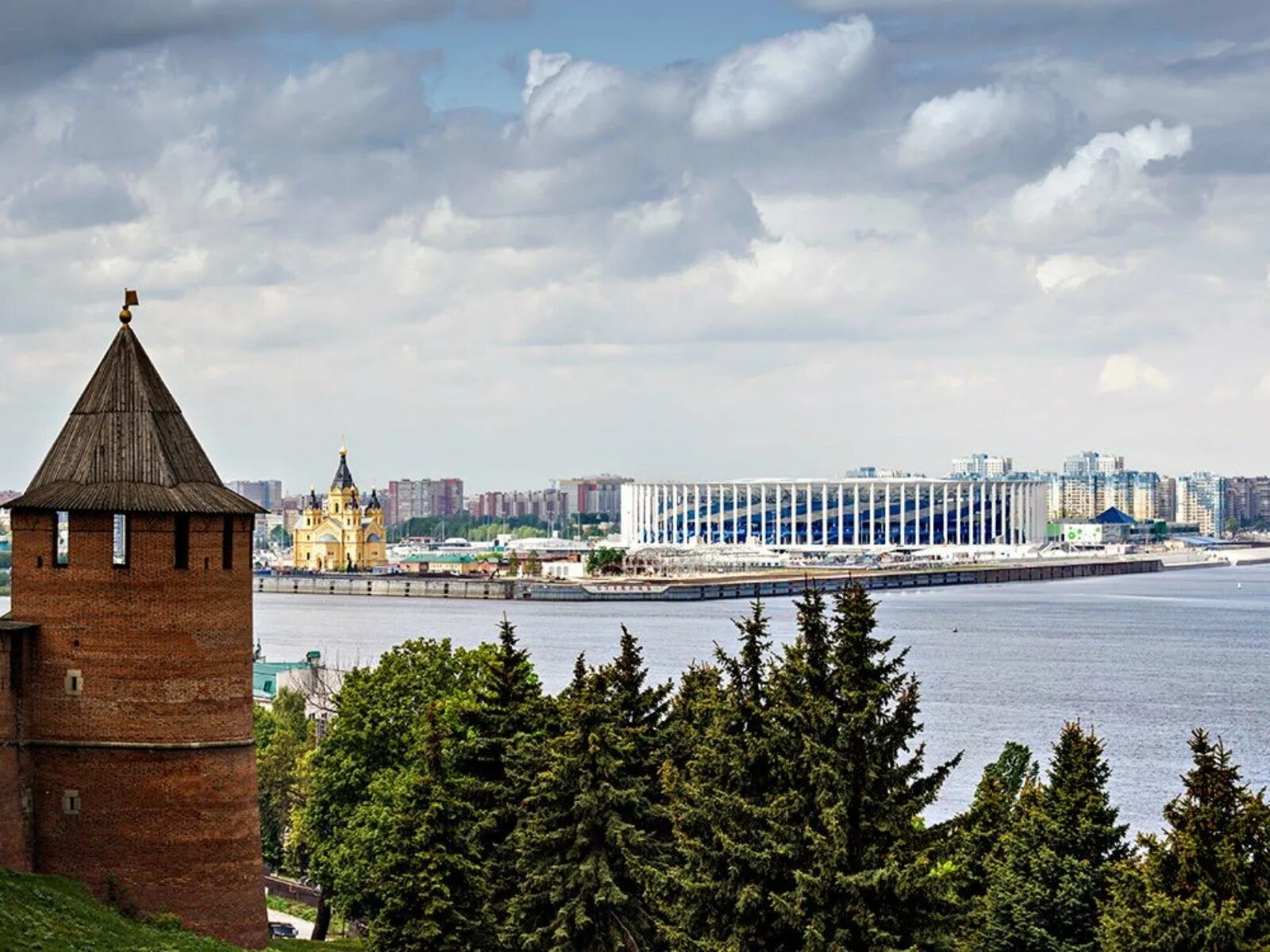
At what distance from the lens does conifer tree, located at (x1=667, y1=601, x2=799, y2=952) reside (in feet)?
70.1

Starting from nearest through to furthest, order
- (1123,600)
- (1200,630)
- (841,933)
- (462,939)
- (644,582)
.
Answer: (841,933) < (462,939) < (1200,630) < (1123,600) < (644,582)

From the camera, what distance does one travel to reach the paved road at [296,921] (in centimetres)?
4097

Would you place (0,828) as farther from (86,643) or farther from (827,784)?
(827,784)

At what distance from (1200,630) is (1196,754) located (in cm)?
10067

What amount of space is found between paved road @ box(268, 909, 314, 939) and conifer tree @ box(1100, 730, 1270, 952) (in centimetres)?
2296

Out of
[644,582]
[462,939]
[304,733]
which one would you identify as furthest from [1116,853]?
[644,582]

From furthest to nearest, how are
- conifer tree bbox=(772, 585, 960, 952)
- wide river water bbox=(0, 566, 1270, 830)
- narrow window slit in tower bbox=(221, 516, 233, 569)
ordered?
wide river water bbox=(0, 566, 1270, 830) → narrow window slit in tower bbox=(221, 516, 233, 569) → conifer tree bbox=(772, 585, 960, 952)

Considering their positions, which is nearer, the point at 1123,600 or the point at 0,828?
the point at 0,828

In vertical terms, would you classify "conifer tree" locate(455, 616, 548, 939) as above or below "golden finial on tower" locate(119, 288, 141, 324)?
below

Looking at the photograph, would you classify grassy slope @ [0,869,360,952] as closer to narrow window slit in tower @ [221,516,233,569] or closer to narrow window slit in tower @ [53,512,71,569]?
narrow window slit in tower @ [53,512,71,569]

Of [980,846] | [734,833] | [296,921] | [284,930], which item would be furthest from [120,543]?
[296,921]

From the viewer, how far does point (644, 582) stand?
189m

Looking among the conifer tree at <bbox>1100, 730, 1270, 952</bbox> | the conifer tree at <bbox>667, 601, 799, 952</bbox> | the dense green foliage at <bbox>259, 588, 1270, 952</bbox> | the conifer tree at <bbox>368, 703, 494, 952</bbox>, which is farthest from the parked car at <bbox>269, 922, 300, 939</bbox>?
the conifer tree at <bbox>1100, 730, 1270, 952</bbox>

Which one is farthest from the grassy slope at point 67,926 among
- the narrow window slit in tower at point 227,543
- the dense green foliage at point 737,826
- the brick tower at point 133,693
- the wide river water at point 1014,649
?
the wide river water at point 1014,649
